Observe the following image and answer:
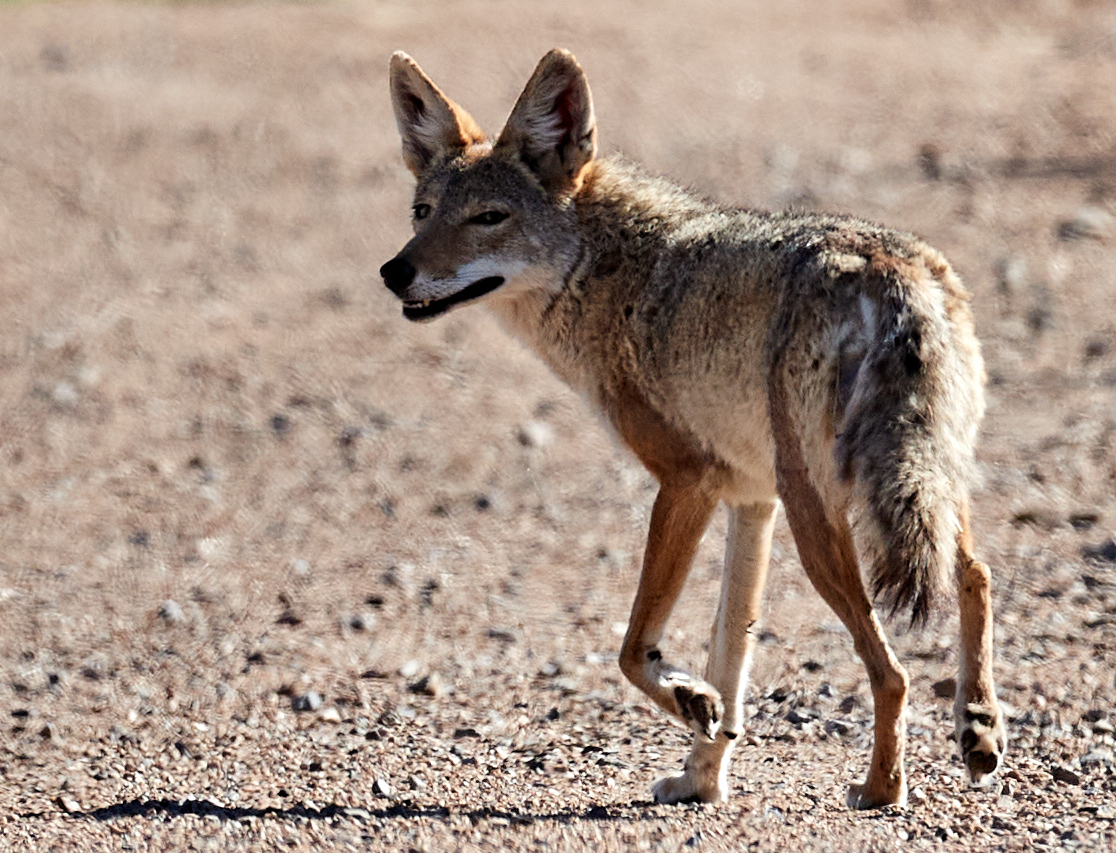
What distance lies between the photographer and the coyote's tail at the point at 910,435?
5.20 metres

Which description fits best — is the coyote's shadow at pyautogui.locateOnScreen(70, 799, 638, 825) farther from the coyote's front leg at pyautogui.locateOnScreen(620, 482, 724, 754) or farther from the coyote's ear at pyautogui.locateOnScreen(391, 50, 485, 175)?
the coyote's ear at pyautogui.locateOnScreen(391, 50, 485, 175)

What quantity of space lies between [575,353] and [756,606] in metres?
1.36

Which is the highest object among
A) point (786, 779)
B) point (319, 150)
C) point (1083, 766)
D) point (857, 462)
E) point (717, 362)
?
point (319, 150)

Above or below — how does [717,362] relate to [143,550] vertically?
above

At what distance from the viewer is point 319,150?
649 inches

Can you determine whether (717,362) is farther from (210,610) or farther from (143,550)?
(143,550)

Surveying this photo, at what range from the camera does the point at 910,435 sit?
5.30m

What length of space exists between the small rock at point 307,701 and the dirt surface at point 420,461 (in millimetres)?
25

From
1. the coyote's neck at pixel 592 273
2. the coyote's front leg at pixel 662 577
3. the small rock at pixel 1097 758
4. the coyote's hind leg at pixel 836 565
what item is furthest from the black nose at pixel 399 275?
the small rock at pixel 1097 758

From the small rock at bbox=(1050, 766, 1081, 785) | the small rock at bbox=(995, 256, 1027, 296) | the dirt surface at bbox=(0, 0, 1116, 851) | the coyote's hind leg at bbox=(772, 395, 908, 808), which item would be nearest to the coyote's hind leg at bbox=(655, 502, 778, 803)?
the dirt surface at bbox=(0, 0, 1116, 851)

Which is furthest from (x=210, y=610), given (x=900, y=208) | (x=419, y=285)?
(x=900, y=208)

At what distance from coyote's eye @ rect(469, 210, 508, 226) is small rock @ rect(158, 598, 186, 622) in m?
3.20

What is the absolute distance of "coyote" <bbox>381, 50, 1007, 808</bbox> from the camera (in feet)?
17.6

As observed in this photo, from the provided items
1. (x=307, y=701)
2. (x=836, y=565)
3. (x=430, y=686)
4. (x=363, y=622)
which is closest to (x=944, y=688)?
(x=836, y=565)
